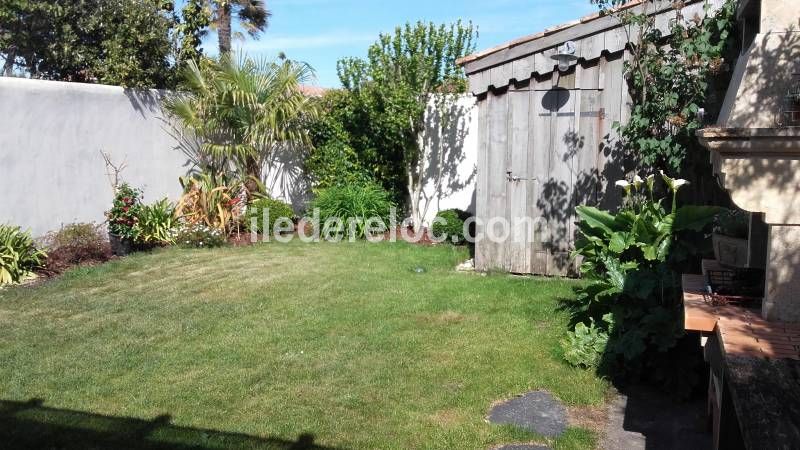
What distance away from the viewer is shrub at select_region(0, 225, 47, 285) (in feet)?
26.2

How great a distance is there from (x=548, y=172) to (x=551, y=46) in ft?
4.70

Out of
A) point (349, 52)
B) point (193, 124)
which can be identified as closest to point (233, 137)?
point (193, 124)

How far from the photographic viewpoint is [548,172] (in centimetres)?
815

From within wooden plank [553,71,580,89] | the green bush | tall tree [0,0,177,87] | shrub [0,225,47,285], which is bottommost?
shrub [0,225,47,285]

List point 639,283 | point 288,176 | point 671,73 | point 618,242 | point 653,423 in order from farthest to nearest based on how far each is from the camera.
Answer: point 288,176, point 671,73, point 618,242, point 639,283, point 653,423

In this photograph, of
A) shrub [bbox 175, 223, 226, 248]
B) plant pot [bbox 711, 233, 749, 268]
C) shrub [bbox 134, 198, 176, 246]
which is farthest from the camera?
shrub [bbox 175, 223, 226, 248]

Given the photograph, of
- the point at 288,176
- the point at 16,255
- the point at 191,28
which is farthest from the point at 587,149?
the point at 191,28

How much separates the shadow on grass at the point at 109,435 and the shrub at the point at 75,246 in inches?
195

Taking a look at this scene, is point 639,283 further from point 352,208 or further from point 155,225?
point 155,225

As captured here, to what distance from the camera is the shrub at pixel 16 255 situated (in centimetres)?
798

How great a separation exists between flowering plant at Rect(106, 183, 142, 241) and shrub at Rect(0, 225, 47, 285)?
4.16 feet

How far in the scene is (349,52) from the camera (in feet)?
37.8

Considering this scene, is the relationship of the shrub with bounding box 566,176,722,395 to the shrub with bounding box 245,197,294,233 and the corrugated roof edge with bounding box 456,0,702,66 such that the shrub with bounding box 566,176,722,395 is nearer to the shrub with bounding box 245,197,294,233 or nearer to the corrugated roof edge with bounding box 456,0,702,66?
the corrugated roof edge with bounding box 456,0,702,66

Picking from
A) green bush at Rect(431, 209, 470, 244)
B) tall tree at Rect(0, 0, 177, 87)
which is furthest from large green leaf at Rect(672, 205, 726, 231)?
tall tree at Rect(0, 0, 177, 87)
